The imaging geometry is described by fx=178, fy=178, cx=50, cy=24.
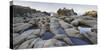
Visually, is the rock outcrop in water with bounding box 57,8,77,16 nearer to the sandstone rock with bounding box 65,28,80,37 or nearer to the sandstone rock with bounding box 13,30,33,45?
the sandstone rock with bounding box 65,28,80,37

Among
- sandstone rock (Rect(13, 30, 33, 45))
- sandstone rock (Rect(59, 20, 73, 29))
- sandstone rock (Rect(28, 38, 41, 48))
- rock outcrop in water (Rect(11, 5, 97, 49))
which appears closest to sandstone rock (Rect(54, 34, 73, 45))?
rock outcrop in water (Rect(11, 5, 97, 49))

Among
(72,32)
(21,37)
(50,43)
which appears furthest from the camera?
(72,32)

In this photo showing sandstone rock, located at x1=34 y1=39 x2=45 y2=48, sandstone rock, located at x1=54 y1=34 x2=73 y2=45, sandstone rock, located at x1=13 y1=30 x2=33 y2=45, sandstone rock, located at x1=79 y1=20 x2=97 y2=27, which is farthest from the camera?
sandstone rock, located at x1=79 y1=20 x2=97 y2=27

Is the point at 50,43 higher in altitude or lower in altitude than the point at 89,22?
lower

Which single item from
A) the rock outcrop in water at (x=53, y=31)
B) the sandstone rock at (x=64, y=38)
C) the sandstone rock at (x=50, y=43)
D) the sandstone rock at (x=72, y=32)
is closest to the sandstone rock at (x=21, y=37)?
the rock outcrop in water at (x=53, y=31)

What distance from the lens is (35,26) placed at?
212 centimetres

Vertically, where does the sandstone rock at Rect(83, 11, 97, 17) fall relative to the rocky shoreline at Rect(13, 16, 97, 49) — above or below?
above

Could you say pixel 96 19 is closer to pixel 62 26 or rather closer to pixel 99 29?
pixel 99 29

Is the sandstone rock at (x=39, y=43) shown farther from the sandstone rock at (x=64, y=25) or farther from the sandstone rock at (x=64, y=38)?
the sandstone rock at (x=64, y=25)

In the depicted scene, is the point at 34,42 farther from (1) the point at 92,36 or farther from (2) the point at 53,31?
(1) the point at 92,36

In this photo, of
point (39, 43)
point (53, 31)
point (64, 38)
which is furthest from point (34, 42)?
point (64, 38)

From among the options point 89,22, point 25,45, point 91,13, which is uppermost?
Result: point 91,13
